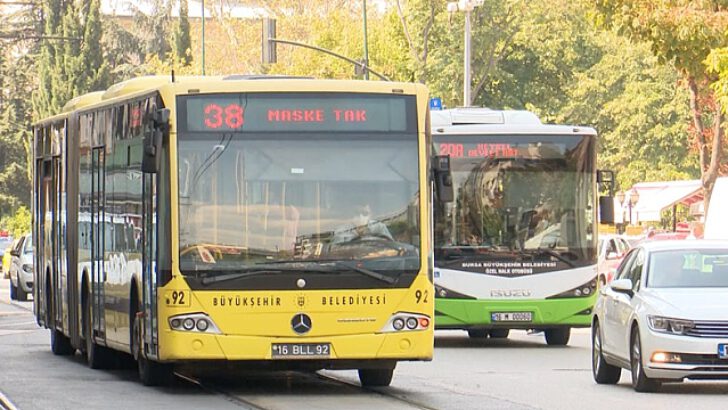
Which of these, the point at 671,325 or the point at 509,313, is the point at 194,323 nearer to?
the point at 671,325

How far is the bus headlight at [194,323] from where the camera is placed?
16109 mm

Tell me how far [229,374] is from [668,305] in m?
5.06

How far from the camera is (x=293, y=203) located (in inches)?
647

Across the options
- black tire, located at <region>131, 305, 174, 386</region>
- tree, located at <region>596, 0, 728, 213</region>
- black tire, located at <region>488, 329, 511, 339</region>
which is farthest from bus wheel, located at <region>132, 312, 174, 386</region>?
tree, located at <region>596, 0, 728, 213</region>

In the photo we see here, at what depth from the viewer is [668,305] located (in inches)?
659

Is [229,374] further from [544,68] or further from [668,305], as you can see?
[544,68]

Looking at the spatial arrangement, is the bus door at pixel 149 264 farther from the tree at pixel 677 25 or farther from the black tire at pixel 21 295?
the black tire at pixel 21 295

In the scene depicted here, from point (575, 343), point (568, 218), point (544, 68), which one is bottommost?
point (575, 343)

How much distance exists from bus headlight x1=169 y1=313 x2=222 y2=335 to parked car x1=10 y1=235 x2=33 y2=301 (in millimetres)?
29097

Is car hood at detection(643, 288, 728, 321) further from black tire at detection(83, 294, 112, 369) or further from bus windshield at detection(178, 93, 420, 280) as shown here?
black tire at detection(83, 294, 112, 369)

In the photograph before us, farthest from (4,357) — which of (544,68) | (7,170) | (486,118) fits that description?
(7,170)

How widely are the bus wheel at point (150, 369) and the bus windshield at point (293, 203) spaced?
4.69 ft

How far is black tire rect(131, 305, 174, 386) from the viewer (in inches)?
683

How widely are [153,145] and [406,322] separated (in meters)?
2.62
